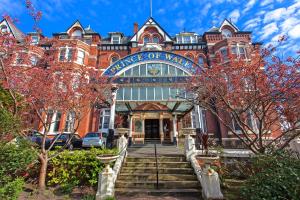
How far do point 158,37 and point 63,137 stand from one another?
60.7 ft

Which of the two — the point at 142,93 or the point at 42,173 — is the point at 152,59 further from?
the point at 42,173

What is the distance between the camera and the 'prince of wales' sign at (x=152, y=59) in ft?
52.1

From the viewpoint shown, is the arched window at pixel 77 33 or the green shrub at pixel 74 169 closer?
the green shrub at pixel 74 169

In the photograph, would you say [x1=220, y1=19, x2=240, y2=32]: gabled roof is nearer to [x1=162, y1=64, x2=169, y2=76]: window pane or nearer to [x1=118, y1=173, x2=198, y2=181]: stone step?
[x1=162, y1=64, x2=169, y2=76]: window pane

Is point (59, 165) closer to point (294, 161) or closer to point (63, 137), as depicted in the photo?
point (63, 137)

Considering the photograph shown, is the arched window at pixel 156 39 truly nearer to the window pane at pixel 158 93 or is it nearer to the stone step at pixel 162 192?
the window pane at pixel 158 93

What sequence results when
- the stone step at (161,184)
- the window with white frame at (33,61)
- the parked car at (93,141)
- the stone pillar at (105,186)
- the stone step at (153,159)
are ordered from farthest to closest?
the parked car at (93,141) → the window with white frame at (33,61) → the stone step at (153,159) → the stone step at (161,184) → the stone pillar at (105,186)

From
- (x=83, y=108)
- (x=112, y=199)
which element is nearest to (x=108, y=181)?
(x=112, y=199)

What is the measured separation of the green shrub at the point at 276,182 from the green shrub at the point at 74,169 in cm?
590

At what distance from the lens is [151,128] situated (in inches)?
735

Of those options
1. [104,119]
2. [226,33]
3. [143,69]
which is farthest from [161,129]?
[226,33]

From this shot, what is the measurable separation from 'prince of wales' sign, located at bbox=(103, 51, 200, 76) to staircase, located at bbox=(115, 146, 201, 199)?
9912 mm

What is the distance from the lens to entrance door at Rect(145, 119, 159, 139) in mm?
18320

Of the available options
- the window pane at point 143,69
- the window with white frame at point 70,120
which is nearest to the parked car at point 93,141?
the window with white frame at point 70,120
